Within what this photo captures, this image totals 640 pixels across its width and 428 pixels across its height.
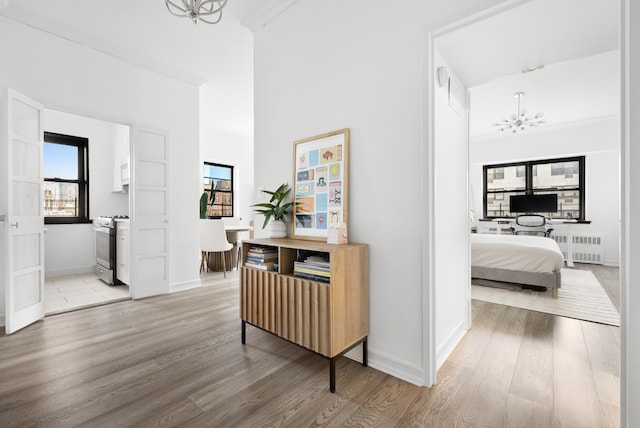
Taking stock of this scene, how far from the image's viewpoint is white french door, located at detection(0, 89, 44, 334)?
2494 mm

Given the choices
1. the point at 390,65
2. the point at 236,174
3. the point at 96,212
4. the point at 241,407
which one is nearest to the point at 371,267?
the point at 241,407

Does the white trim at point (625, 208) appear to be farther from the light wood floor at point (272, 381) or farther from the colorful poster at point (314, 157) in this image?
the colorful poster at point (314, 157)

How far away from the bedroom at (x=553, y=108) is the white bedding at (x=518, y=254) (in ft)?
3.09

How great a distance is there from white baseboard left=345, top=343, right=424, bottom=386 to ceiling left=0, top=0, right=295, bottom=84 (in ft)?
9.12

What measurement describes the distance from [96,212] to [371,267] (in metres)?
5.12

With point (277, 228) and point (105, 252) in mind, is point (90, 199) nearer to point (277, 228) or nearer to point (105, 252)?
point (105, 252)

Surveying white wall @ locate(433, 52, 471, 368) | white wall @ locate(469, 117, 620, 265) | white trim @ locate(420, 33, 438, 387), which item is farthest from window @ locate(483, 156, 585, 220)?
white trim @ locate(420, 33, 438, 387)

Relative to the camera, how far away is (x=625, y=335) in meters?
1.17

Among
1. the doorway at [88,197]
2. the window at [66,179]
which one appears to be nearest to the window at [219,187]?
the doorway at [88,197]

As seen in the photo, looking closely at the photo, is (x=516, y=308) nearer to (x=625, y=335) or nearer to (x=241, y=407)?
(x=625, y=335)

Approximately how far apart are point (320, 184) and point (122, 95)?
2760 millimetres

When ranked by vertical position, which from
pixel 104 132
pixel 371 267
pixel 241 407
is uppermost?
pixel 104 132

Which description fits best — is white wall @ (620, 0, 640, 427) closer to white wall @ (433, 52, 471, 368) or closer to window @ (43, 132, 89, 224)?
white wall @ (433, 52, 471, 368)

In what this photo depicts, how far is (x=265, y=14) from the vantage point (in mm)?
2629
